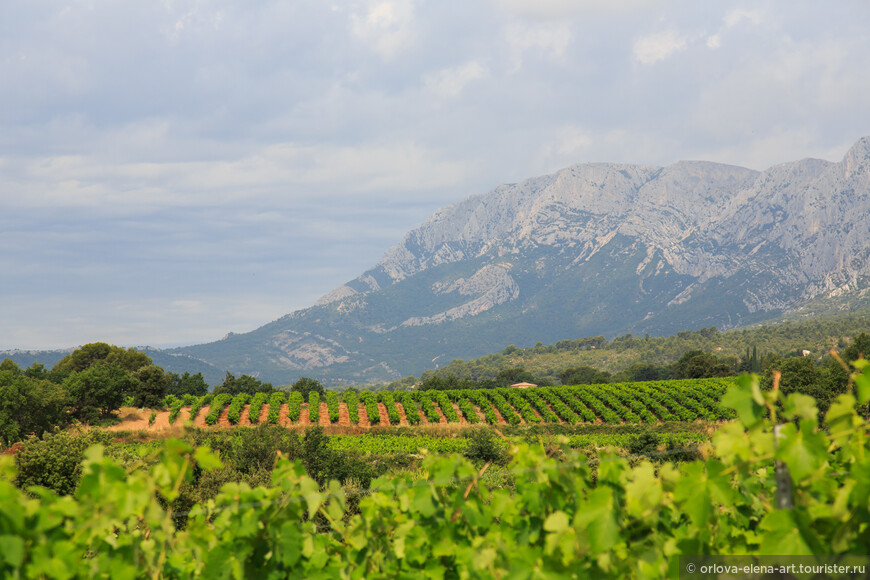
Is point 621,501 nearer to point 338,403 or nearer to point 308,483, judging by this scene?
point 308,483

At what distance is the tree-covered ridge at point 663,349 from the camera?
128125mm

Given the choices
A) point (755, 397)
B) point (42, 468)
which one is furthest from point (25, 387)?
point (755, 397)

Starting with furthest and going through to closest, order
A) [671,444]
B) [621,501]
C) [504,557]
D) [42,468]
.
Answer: [671,444], [42,468], [621,501], [504,557]

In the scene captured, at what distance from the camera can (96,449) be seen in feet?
10.2

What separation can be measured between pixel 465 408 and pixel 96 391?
106ft

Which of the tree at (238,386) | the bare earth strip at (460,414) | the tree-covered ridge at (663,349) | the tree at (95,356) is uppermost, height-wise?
the tree at (95,356)

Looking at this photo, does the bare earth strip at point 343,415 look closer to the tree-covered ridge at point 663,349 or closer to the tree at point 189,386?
the tree at point 189,386

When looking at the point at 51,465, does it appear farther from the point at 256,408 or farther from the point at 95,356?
the point at 95,356

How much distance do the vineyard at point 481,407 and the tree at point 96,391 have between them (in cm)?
504

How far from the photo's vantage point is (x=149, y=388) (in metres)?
57.8

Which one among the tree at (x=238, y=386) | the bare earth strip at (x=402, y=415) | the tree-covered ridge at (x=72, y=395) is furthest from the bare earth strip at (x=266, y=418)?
the tree at (x=238, y=386)

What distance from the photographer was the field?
52.8 m

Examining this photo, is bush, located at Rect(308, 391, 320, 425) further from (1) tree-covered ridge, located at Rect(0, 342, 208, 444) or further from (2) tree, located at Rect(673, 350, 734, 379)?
(2) tree, located at Rect(673, 350, 734, 379)

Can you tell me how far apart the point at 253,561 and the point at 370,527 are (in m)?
0.88
